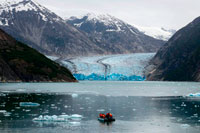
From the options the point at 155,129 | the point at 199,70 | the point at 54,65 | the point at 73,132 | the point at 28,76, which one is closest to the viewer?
the point at 73,132

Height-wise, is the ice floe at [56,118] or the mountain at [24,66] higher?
the mountain at [24,66]

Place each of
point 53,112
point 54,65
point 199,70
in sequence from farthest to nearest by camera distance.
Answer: point 199,70 < point 54,65 < point 53,112

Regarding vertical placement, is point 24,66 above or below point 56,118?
above

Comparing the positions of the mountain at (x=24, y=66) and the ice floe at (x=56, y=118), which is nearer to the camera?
the ice floe at (x=56, y=118)

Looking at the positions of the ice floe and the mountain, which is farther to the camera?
the mountain

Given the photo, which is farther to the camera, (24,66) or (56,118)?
(24,66)

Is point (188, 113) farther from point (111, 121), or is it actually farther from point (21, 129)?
point (21, 129)

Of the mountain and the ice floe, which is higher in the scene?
the mountain

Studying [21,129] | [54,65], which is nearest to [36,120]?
[21,129]
